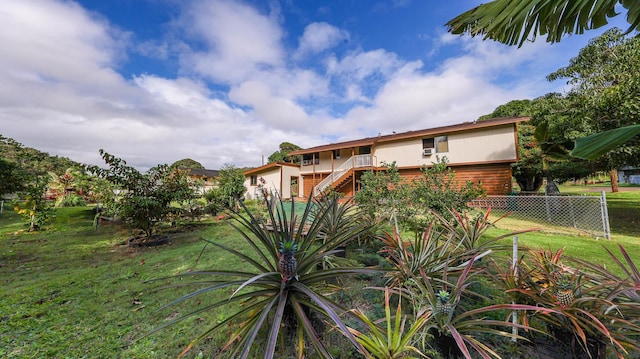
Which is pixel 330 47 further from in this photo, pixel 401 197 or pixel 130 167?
pixel 130 167

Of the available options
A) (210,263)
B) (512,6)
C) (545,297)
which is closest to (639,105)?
(512,6)

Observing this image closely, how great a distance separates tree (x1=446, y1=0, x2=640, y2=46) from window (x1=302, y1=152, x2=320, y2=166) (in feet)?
58.1

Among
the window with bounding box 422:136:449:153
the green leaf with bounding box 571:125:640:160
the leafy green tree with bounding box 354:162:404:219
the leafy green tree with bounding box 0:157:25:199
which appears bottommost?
the leafy green tree with bounding box 354:162:404:219

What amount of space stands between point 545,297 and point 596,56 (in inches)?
453

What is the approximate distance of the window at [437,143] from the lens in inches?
557

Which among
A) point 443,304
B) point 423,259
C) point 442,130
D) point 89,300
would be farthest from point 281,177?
point 443,304

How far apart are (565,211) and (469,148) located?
7096mm

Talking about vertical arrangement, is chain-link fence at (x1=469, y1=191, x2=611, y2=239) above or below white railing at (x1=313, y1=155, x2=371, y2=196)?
below

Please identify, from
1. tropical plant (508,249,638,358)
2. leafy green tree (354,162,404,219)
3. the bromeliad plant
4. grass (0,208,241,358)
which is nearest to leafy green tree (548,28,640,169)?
leafy green tree (354,162,404,219)

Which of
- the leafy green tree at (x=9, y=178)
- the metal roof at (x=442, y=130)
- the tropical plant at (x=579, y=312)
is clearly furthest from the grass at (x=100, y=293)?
the metal roof at (x=442, y=130)

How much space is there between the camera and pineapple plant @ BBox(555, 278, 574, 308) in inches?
63.1

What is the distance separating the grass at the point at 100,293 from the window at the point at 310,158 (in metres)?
14.1

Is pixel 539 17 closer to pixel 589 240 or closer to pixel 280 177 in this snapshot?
pixel 589 240

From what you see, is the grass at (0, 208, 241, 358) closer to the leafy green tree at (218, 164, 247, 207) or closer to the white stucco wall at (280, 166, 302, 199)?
the leafy green tree at (218, 164, 247, 207)
